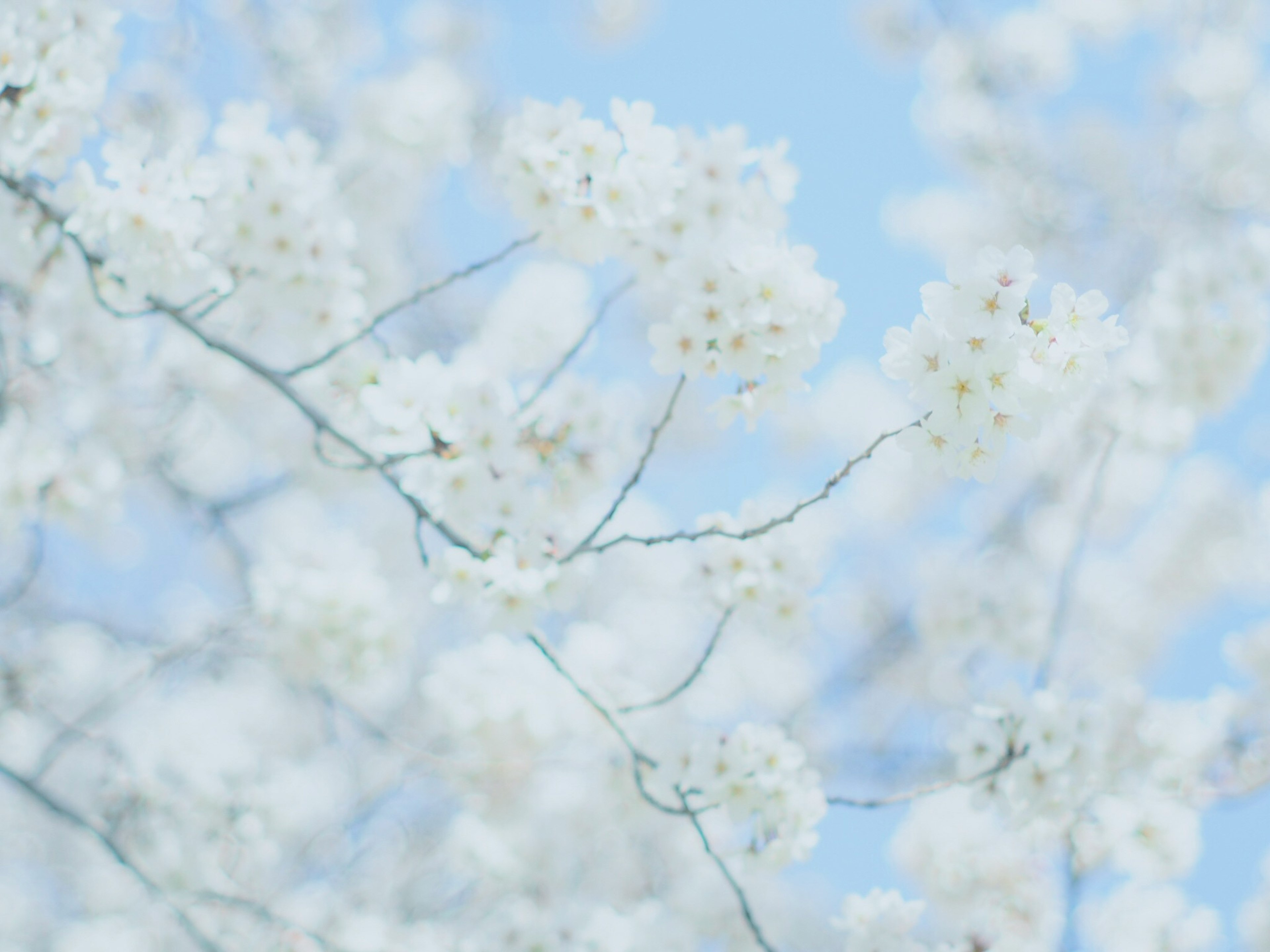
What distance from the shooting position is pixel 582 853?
5570mm

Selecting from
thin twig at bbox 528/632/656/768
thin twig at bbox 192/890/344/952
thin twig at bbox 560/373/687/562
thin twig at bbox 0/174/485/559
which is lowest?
thin twig at bbox 192/890/344/952

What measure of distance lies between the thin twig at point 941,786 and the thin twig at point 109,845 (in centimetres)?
196

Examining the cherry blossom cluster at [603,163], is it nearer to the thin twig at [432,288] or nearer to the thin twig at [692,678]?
the thin twig at [432,288]

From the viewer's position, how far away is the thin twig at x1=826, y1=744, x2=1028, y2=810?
2400 mm

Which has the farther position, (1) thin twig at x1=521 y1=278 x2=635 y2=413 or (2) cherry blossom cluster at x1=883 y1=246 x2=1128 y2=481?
(1) thin twig at x1=521 y1=278 x2=635 y2=413

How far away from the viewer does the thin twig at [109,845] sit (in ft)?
8.63

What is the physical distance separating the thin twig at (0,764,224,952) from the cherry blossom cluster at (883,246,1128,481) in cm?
257

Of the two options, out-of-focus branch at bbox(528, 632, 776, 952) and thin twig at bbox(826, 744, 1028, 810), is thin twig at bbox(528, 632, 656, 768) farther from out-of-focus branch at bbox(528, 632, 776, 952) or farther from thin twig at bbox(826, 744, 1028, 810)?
thin twig at bbox(826, 744, 1028, 810)

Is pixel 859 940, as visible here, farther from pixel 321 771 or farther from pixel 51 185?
pixel 321 771

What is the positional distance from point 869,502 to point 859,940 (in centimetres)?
745

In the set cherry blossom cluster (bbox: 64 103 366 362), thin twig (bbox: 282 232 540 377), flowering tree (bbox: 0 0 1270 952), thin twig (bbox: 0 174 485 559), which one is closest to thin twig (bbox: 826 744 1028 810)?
flowering tree (bbox: 0 0 1270 952)

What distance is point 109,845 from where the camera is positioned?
265 centimetres

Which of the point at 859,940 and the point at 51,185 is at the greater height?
the point at 51,185

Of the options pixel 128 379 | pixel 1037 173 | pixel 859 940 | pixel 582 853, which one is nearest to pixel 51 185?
pixel 128 379
